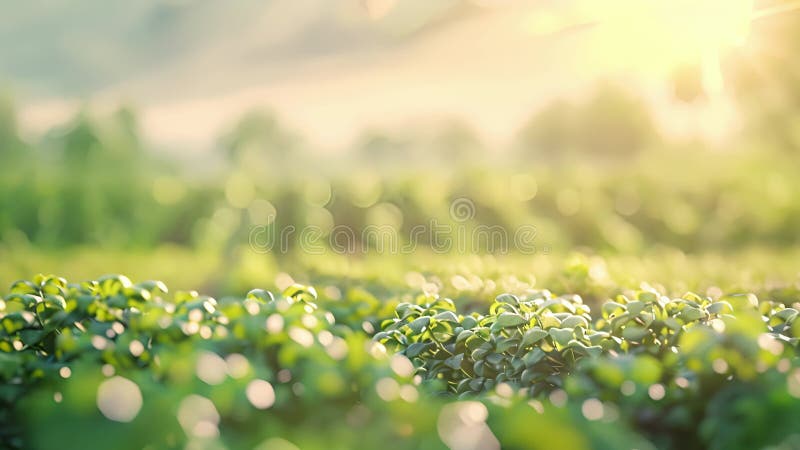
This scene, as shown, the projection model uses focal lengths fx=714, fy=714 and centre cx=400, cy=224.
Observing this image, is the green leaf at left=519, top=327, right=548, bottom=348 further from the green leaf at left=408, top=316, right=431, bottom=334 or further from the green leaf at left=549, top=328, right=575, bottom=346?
the green leaf at left=408, top=316, right=431, bottom=334

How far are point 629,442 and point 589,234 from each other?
16003 mm

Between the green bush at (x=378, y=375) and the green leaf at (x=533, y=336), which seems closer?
the green bush at (x=378, y=375)

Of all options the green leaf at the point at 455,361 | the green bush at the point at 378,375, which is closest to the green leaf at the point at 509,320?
the green bush at the point at 378,375

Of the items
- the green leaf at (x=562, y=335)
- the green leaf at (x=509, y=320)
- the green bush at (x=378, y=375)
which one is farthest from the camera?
the green leaf at (x=509, y=320)

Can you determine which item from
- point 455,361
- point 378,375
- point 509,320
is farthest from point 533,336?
point 378,375

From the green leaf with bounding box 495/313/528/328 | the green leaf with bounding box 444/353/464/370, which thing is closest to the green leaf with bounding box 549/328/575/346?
the green leaf with bounding box 495/313/528/328

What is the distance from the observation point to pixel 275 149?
2291 cm

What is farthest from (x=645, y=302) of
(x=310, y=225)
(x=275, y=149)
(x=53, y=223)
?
(x=275, y=149)

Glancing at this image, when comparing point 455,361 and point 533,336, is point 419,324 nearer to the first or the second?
point 455,361

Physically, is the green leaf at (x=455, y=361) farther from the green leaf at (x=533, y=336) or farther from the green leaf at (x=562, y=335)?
the green leaf at (x=562, y=335)

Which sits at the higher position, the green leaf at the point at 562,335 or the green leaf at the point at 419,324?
the green leaf at the point at 562,335

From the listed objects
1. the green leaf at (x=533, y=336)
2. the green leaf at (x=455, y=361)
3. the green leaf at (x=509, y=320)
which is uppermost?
the green leaf at (x=509, y=320)

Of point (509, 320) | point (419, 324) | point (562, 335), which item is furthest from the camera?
point (419, 324)

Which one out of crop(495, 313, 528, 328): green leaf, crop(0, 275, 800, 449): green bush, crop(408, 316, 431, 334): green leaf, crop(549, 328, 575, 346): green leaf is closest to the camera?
crop(0, 275, 800, 449): green bush
